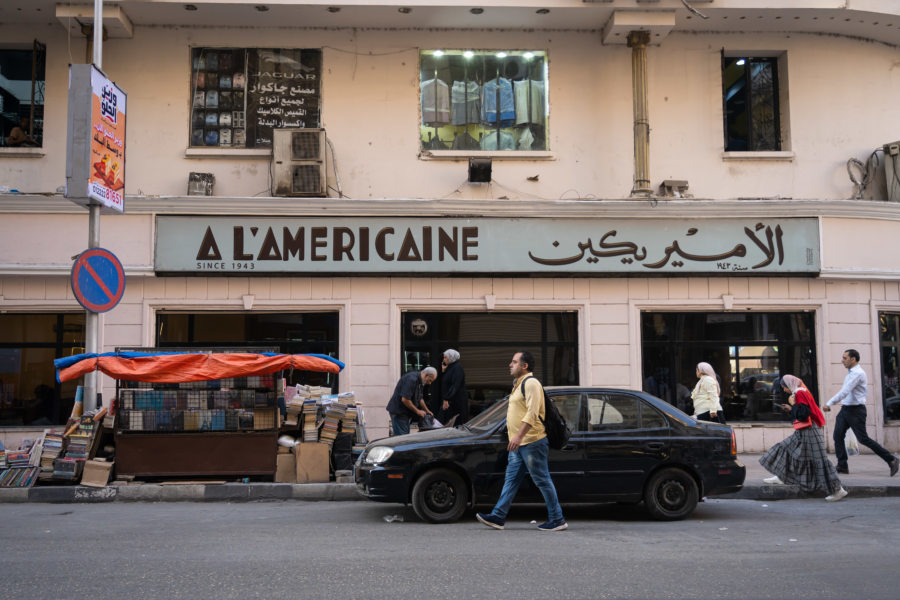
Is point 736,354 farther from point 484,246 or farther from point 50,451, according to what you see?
point 50,451

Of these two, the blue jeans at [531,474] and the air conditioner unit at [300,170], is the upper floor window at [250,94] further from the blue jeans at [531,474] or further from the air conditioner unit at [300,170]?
the blue jeans at [531,474]

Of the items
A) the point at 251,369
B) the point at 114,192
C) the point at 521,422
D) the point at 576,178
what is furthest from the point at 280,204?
the point at 521,422

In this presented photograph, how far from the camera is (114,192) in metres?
11.9

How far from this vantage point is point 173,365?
1095cm

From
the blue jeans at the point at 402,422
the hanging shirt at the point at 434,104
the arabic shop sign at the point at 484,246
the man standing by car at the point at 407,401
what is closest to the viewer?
the man standing by car at the point at 407,401

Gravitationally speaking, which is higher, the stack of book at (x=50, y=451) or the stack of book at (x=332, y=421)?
the stack of book at (x=332, y=421)

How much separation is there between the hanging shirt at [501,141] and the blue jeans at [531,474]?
8248 mm

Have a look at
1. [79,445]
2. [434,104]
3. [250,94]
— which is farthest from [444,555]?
[250,94]

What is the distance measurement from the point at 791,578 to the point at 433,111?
10.9 metres

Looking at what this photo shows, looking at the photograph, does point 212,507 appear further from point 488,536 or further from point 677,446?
point 677,446

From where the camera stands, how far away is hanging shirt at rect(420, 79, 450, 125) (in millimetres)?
15266

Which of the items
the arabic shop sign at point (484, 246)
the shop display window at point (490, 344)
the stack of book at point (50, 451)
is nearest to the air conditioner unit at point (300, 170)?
the arabic shop sign at point (484, 246)

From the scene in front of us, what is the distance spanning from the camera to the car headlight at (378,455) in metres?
8.87

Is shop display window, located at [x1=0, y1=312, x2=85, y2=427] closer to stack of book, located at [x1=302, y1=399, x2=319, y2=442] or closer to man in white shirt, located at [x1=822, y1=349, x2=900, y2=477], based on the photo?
stack of book, located at [x1=302, y1=399, x2=319, y2=442]
